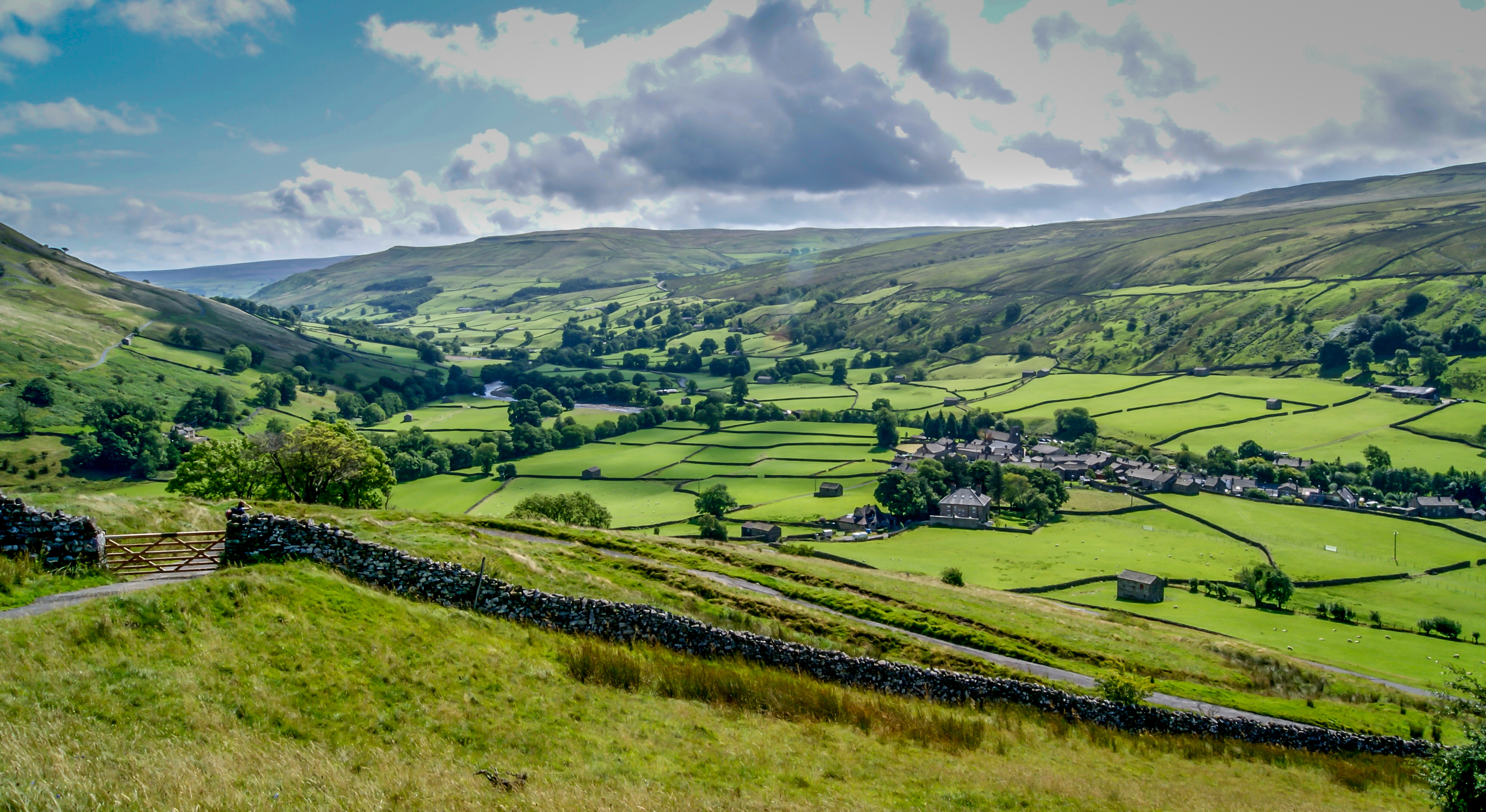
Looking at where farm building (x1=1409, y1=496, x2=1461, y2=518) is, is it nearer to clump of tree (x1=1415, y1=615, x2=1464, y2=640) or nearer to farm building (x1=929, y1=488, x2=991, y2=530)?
clump of tree (x1=1415, y1=615, x2=1464, y2=640)

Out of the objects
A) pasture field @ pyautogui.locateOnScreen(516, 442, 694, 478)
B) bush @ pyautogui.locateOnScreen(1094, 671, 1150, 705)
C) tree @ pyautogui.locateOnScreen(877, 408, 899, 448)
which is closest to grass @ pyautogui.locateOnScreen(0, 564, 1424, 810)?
bush @ pyautogui.locateOnScreen(1094, 671, 1150, 705)

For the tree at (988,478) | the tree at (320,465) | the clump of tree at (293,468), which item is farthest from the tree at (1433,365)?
the tree at (320,465)

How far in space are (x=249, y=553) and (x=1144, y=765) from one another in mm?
25472

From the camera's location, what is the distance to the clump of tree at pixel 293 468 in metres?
38.9

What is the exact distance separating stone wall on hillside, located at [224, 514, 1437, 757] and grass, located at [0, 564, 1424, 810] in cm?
116

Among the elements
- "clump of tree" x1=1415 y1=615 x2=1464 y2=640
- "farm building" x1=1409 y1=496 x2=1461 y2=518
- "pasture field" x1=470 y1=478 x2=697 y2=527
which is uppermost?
"pasture field" x1=470 y1=478 x2=697 y2=527

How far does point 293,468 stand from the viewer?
39062mm

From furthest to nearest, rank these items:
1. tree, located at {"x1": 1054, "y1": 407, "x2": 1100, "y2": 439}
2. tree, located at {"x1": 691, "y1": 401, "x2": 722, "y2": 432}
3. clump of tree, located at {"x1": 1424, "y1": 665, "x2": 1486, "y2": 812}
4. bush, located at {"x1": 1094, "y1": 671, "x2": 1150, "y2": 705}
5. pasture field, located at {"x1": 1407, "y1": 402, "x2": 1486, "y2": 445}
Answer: tree, located at {"x1": 691, "y1": 401, "x2": 722, "y2": 432}
tree, located at {"x1": 1054, "y1": 407, "x2": 1100, "y2": 439}
pasture field, located at {"x1": 1407, "y1": 402, "x2": 1486, "y2": 445}
bush, located at {"x1": 1094, "y1": 671, "x2": 1150, "y2": 705}
clump of tree, located at {"x1": 1424, "y1": 665, "x2": 1486, "y2": 812}

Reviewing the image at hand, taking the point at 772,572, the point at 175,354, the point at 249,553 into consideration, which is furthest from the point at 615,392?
the point at 249,553

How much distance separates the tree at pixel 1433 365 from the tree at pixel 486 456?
569 ft

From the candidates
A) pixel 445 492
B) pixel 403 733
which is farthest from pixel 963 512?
pixel 403 733

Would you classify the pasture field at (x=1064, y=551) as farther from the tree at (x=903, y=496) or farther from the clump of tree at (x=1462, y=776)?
the clump of tree at (x=1462, y=776)

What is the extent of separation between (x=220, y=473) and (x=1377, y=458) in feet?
455

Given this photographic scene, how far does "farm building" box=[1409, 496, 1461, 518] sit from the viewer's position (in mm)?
93188
